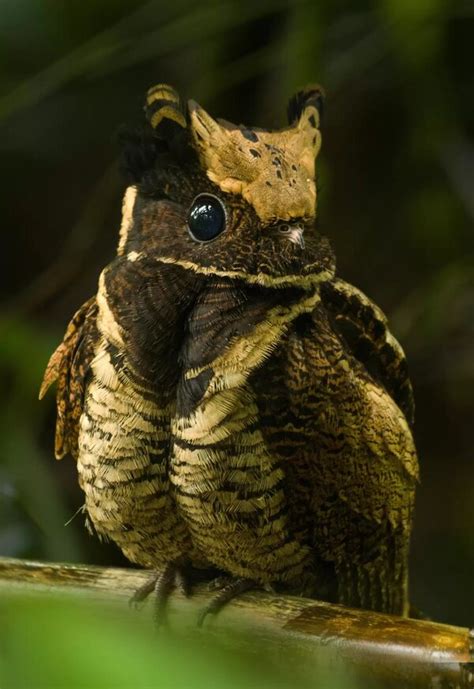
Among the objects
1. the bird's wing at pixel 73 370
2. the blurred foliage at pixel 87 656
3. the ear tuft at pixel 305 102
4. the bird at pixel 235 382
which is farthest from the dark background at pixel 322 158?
the blurred foliage at pixel 87 656

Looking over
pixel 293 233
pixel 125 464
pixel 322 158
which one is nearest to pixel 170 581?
pixel 125 464

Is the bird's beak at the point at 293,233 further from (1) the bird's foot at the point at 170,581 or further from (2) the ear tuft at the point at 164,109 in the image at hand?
(1) the bird's foot at the point at 170,581

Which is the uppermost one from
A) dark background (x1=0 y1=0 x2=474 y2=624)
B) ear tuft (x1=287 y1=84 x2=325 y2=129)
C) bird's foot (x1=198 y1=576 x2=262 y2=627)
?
dark background (x1=0 y1=0 x2=474 y2=624)

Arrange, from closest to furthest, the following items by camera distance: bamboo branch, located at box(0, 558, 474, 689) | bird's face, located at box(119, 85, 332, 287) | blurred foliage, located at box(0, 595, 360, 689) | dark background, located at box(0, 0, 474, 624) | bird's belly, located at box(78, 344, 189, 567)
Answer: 1. blurred foliage, located at box(0, 595, 360, 689)
2. bamboo branch, located at box(0, 558, 474, 689)
3. bird's face, located at box(119, 85, 332, 287)
4. bird's belly, located at box(78, 344, 189, 567)
5. dark background, located at box(0, 0, 474, 624)

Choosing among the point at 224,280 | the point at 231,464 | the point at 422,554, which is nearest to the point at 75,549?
the point at 231,464

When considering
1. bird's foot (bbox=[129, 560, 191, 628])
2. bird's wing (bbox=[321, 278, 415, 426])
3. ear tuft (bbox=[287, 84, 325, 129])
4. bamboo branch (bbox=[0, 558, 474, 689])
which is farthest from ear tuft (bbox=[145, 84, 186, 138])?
bird's foot (bbox=[129, 560, 191, 628])

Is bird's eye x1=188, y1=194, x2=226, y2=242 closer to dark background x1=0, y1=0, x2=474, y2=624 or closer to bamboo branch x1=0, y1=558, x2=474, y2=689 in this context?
bamboo branch x1=0, y1=558, x2=474, y2=689

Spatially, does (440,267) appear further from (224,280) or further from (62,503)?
(224,280)

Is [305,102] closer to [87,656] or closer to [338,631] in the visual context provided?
[338,631]
